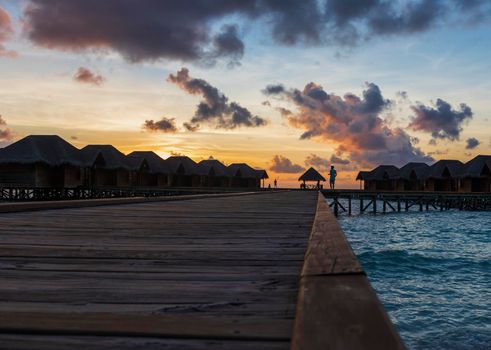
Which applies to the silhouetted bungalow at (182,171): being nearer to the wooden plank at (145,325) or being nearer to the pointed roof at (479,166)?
the pointed roof at (479,166)

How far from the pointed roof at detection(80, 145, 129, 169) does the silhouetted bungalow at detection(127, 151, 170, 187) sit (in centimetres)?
608

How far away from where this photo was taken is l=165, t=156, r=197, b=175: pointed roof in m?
50.9

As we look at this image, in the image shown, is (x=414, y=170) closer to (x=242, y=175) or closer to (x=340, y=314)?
(x=242, y=175)

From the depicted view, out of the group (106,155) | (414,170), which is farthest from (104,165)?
(414,170)

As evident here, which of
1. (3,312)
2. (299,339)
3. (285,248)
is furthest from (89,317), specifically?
(285,248)

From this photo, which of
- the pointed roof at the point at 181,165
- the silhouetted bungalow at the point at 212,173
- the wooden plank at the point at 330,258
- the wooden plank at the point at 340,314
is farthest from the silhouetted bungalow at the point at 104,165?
A: the wooden plank at the point at 340,314

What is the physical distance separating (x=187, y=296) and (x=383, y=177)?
6020 cm

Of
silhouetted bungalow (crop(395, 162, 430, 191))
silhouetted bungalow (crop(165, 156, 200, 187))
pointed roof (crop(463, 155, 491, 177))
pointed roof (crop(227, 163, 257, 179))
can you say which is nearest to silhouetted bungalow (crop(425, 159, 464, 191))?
silhouetted bungalow (crop(395, 162, 430, 191))

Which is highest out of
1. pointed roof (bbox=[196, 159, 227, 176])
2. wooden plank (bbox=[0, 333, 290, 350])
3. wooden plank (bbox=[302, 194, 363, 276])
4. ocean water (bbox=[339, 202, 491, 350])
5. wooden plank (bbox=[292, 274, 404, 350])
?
pointed roof (bbox=[196, 159, 227, 176])

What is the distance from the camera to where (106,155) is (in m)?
40.0

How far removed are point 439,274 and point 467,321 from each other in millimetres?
4070

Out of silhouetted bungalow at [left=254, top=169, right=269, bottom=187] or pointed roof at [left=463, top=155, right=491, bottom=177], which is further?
silhouetted bungalow at [left=254, top=169, right=269, bottom=187]

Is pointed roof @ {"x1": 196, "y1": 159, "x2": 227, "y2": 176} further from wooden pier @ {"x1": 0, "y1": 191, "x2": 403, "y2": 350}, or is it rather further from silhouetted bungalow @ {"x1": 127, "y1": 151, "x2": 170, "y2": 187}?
wooden pier @ {"x1": 0, "y1": 191, "x2": 403, "y2": 350}

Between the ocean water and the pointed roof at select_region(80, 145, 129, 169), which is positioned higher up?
the pointed roof at select_region(80, 145, 129, 169)
